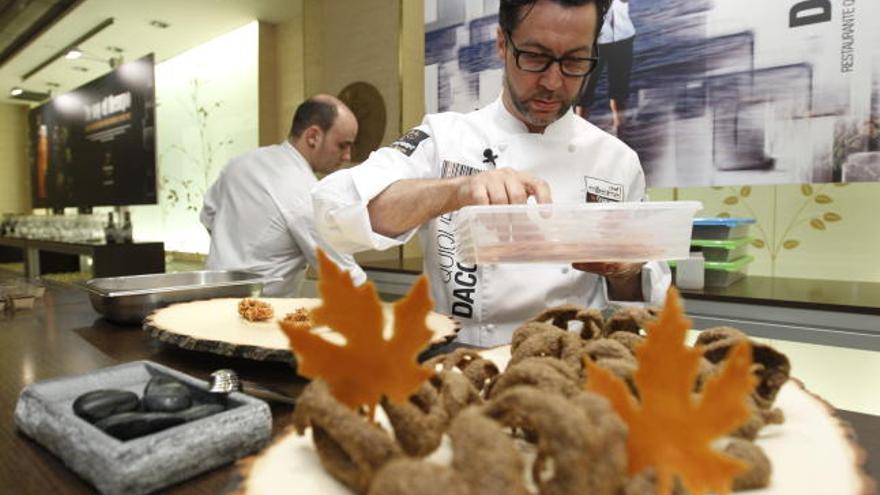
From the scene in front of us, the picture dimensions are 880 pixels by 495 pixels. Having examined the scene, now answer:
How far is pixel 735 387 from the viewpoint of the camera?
0.39 metres

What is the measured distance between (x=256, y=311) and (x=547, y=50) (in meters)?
0.91

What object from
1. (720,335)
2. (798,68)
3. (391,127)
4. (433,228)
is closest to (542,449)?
(720,335)

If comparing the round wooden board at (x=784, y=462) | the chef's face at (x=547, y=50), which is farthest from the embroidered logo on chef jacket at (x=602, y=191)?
the round wooden board at (x=784, y=462)

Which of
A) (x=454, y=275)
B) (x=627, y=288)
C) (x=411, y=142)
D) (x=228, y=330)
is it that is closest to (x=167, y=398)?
(x=228, y=330)

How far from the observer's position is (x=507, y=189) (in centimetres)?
106

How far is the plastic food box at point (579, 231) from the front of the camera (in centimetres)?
83

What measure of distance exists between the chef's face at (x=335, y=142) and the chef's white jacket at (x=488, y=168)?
1.38 meters

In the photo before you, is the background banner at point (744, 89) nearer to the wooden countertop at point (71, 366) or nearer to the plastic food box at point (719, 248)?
the plastic food box at point (719, 248)

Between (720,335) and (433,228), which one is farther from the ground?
(433,228)

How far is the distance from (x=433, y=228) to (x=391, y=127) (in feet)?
6.77

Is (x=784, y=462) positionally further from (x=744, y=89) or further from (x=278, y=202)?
(x=278, y=202)

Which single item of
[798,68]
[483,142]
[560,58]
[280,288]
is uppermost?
[798,68]

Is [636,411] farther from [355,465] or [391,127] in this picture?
[391,127]

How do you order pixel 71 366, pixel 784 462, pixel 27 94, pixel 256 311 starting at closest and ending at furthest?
pixel 784 462, pixel 71 366, pixel 256 311, pixel 27 94
